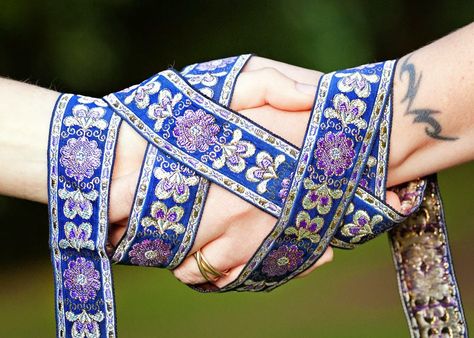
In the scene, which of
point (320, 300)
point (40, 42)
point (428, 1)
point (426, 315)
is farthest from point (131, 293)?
point (426, 315)

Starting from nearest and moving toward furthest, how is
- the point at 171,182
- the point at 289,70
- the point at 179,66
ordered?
the point at 171,182
the point at 289,70
the point at 179,66

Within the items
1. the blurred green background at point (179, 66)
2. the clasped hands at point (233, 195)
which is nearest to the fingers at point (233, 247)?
the clasped hands at point (233, 195)

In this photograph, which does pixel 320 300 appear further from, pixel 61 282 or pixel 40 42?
pixel 61 282

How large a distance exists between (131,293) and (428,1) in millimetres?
3197

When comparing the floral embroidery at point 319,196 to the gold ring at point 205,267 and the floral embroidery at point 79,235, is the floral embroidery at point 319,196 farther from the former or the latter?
the floral embroidery at point 79,235

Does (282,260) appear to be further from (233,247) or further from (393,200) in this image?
(393,200)

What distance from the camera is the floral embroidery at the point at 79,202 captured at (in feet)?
4.89

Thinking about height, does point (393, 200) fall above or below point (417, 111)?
below

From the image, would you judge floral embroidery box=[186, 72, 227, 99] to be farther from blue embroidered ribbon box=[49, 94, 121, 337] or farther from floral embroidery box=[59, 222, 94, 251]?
floral embroidery box=[59, 222, 94, 251]

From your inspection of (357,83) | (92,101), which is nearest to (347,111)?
(357,83)

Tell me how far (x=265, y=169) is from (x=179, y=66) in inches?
Result: 178

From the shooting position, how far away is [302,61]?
17.9 feet

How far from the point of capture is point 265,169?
1481mm

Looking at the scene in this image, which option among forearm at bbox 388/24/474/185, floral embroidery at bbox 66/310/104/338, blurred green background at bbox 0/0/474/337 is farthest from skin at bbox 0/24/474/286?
blurred green background at bbox 0/0/474/337
